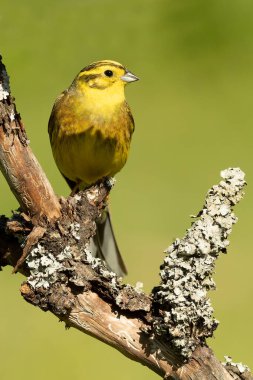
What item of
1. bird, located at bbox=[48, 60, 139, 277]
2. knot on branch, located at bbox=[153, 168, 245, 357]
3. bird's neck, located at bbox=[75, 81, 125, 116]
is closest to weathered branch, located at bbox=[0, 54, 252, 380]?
knot on branch, located at bbox=[153, 168, 245, 357]

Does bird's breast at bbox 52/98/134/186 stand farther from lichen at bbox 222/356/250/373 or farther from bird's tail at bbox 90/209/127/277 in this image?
lichen at bbox 222/356/250/373

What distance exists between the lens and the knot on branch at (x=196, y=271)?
1.89 meters

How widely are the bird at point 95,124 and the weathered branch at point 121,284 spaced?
0.84m

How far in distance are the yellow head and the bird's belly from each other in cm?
15

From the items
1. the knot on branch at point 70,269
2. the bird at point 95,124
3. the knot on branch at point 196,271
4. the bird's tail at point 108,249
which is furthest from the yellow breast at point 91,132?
the knot on branch at point 196,271

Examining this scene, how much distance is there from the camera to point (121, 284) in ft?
6.44

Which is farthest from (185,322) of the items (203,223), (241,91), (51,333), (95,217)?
(241,91)

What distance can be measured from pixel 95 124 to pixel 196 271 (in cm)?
111

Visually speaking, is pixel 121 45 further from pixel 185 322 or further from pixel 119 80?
pixel 185 322

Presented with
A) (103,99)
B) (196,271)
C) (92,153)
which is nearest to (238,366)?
(196,271)

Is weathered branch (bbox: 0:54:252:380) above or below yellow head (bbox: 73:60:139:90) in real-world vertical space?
below

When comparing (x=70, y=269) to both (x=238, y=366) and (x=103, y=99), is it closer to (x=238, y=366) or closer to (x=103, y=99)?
(x=238, y=366)

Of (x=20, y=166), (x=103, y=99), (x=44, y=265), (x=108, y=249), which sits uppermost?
(x=103, y=99)

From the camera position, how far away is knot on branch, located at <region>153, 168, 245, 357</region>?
1892 mm
